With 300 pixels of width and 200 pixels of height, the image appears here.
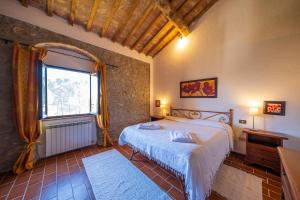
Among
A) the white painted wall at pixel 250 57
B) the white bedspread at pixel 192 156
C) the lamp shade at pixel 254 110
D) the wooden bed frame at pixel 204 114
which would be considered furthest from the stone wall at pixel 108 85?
the lamp shade at pixel 254 110

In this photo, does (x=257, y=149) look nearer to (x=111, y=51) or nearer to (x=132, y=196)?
(x=132, y=196)

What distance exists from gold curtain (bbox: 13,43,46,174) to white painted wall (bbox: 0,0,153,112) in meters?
0.70

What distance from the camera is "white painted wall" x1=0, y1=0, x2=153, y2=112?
233cm

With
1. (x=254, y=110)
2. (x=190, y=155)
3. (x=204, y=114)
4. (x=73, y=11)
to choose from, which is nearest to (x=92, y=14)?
(x=73, y=11)

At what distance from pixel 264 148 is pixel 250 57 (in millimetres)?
2098

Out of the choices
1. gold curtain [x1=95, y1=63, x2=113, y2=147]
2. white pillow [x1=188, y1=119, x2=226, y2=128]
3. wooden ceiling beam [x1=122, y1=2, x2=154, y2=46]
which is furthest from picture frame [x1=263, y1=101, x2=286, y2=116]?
gold curtain [x1=95, y1=63, x2=113, y2=147]

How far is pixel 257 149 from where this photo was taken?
8.04ft

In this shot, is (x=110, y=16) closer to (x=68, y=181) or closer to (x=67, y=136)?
(x=67, y=136)

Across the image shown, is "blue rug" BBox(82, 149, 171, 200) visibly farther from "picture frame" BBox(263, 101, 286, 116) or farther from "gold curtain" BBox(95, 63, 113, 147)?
"picture frame" BBox(263, 101, 286, 116)

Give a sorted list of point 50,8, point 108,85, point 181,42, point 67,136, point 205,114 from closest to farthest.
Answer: point 50,8
point 67,136
point 205,114
point 108,85
point 181,42

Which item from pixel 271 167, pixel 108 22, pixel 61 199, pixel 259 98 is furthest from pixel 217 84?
pixel 61 199

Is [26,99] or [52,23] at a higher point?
[52,23]

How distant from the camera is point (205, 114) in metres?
3.64

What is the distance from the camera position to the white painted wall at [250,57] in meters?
2.36
